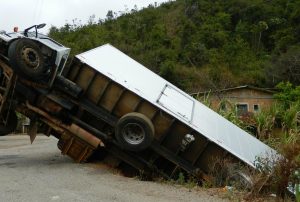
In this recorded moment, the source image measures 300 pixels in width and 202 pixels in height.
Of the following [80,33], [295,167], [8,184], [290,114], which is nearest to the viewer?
[295,167]

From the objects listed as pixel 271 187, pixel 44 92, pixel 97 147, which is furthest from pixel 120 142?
pixel 271 187

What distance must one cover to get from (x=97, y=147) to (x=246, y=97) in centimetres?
2639

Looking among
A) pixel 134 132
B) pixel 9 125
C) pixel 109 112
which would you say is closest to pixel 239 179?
pixel 134 132

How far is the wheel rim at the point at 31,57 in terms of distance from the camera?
982cm

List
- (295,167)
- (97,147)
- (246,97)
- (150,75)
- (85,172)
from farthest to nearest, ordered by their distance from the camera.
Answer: (246,97) < (150,75) < (97,147) < (85,172) < (295,167)

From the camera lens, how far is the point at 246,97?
3516 centimetres

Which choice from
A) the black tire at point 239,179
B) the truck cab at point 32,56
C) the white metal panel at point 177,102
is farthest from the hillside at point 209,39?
the black tire at point 239,179

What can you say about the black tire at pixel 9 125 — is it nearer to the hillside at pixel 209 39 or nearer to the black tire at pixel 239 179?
the black tire at pixel 239 179

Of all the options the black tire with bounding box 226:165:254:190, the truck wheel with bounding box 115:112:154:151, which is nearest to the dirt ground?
the black tire with bounding box 226:165:254:190

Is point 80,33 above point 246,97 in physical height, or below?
below

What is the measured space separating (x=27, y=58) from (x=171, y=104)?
3.13 m

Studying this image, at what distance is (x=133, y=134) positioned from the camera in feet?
31.6

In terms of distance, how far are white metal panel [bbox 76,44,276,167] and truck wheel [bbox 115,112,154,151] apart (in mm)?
493

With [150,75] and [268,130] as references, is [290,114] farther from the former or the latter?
[150,75]
